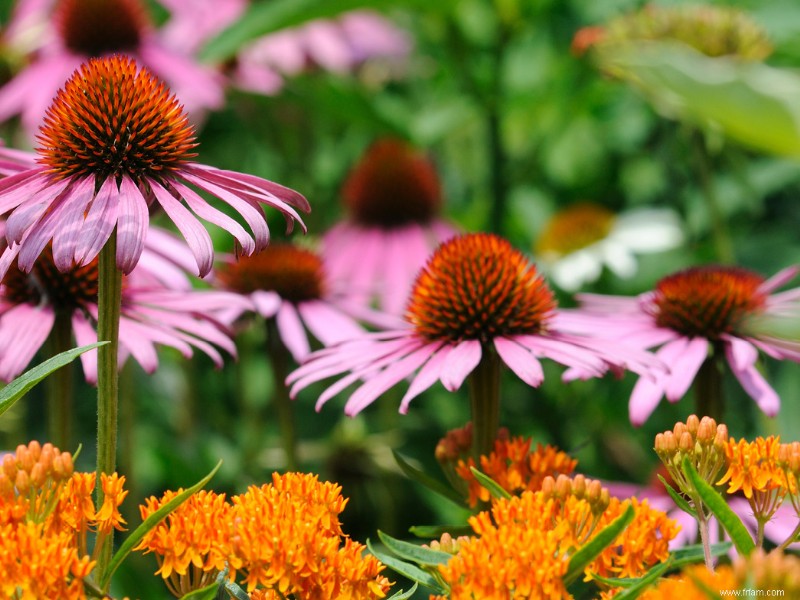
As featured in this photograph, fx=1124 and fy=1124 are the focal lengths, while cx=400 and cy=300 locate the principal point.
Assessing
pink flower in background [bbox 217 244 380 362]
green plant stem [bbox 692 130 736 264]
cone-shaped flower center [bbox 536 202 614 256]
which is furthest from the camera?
cone-shaped flower center [bbox 536 202 614 256]

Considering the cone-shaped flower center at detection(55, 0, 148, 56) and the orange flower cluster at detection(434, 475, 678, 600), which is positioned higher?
the cone-shaped flower center at detection(55, 0, 148, 56)

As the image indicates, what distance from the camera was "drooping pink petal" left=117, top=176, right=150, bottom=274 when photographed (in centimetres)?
56

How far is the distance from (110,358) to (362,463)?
93cm

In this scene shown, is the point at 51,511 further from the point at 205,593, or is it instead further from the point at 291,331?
the point at 291,331

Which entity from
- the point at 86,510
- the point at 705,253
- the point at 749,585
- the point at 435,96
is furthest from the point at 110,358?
the point at 435,96

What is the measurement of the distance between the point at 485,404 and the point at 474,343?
5 cm

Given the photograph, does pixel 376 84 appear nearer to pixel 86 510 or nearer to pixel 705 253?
pixel 705 253

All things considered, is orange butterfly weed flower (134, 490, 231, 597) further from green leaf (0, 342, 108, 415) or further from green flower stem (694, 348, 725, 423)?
green flower stem (694, 348, 725, 423)

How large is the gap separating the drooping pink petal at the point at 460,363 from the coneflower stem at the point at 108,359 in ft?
0.64

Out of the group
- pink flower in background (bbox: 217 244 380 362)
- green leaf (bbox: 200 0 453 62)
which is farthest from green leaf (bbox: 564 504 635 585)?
green leaf (bbox: 200 0 453 62)

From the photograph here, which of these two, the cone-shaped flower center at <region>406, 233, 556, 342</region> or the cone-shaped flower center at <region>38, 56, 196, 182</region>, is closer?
the cone-shaped flower center at <region>38, 56, 196, 182</region>

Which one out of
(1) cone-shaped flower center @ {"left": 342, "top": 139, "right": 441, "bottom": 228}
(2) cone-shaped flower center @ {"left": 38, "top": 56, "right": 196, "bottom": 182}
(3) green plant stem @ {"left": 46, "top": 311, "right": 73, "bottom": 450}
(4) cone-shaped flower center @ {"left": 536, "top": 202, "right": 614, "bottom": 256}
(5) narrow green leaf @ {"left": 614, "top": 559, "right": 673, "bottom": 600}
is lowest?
(5) narrow green leaf @ {"left": 614, "top": 559, "right": 673, "bottom": 600}

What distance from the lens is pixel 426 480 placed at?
2.20 feet

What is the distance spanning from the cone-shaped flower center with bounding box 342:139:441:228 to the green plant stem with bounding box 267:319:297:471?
61cm
